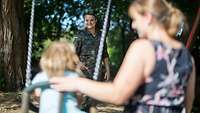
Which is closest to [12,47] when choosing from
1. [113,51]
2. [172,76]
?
[172,76]

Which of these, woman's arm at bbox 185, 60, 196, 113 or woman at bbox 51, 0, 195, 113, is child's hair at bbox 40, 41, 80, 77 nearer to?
woman at bbox 51, 0, 195, 113

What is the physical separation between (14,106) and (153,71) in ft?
22.0

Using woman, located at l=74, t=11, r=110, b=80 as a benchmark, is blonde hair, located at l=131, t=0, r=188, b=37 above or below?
above

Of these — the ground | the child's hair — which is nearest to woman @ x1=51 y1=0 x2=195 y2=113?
the child's hair

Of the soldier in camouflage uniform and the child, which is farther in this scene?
the soldier in camouflage uniform

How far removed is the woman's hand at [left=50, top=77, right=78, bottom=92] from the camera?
2.28 m

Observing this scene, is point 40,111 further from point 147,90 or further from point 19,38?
point 19,38

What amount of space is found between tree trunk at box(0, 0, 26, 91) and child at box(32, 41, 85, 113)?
24.0 ft

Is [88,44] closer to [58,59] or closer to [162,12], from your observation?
[58,59]

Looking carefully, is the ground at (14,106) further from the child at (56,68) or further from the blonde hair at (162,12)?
the blonde hair at (162,12)

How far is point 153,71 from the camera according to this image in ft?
7.41

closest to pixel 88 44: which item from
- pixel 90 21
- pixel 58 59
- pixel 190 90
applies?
pixel 90 21

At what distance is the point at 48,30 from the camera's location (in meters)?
17.2

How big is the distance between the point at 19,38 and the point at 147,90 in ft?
28.4
